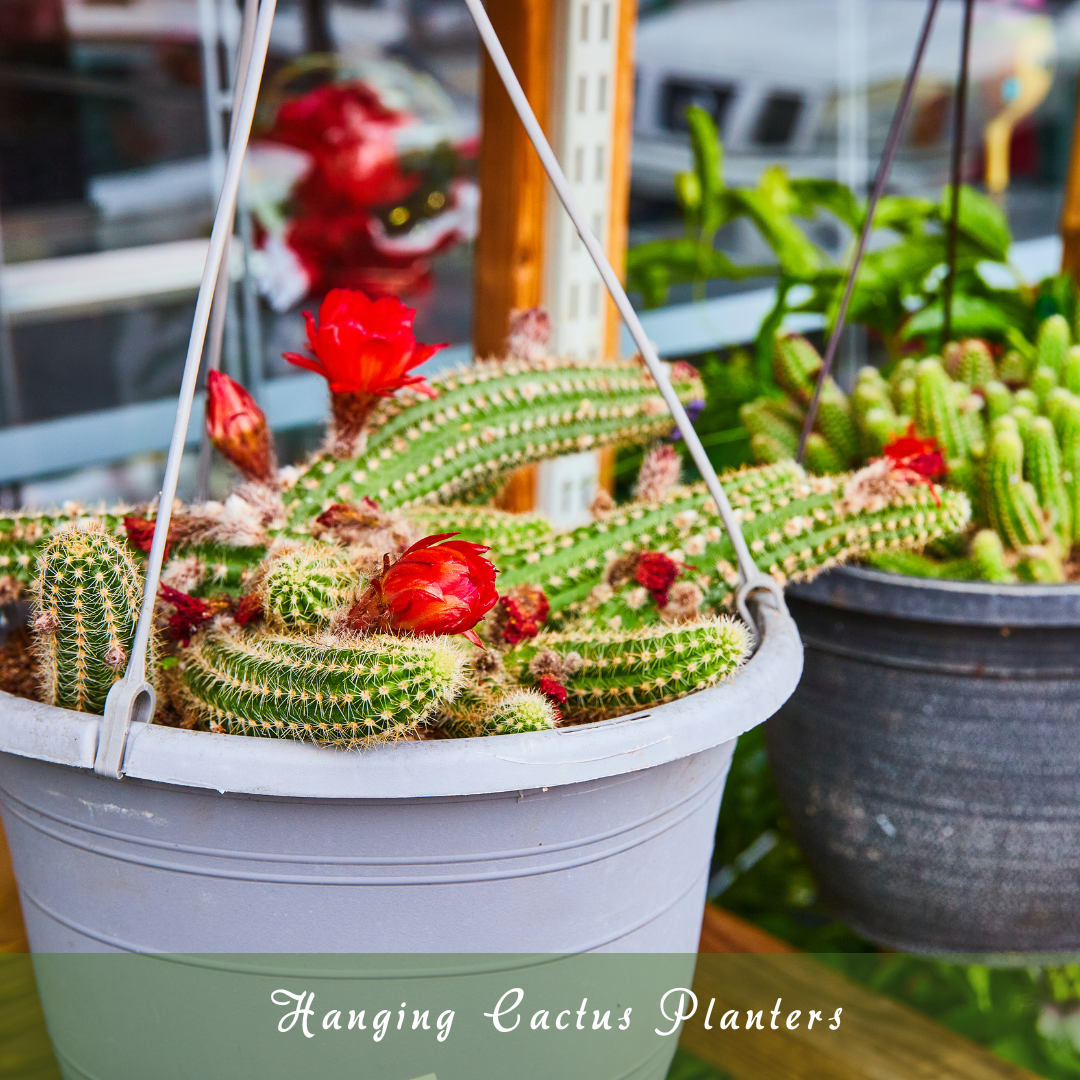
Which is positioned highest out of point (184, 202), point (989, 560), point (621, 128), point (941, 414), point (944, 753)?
point (621, 128)

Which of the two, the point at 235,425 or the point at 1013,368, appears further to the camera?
the point at 1013,368

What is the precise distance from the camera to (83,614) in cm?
56

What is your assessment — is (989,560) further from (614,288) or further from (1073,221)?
(1073,221)

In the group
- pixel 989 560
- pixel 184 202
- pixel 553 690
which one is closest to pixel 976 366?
pixel 989 560

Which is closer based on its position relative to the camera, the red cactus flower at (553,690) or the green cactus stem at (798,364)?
the red cactus flower at (553,690)

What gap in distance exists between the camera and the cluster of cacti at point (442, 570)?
1.76 ft

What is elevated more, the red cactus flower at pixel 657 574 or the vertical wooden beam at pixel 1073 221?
the vertical wooden beam at pixel 1073 221

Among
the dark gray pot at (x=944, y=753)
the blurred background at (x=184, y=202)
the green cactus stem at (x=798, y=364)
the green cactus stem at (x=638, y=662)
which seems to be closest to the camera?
the green cactus stem at (x=638, y=662)

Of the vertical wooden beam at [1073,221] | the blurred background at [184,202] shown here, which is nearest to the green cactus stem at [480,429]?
the vertical wooden beam at [1073,221]

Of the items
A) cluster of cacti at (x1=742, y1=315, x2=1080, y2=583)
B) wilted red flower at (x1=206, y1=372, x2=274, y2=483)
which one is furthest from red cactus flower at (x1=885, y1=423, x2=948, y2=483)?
wilted red flower at (x1=206, y1=372, x2=274, y2=483)

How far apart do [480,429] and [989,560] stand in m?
0.49

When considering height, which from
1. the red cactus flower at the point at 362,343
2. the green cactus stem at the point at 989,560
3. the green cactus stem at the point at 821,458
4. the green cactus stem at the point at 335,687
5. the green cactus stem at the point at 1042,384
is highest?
the red cactus flower at the point at 362,343

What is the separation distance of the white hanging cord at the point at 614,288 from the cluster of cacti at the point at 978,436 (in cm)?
35

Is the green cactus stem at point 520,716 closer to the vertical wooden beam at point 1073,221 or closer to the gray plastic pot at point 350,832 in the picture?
the gray plastic pot at point 350,832
